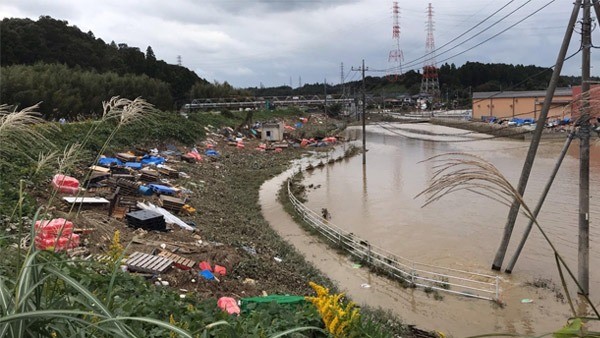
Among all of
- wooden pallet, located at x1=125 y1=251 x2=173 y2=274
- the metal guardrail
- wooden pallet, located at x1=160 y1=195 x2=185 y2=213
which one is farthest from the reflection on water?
wooden pallet, located at x1=160 y1=195 x2=185 y2=213

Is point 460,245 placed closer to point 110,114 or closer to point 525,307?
point 525,307

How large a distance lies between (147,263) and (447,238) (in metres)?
9.46

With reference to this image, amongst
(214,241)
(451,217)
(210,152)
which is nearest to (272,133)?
(210,152)

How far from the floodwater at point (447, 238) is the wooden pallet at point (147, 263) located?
4.20 metres

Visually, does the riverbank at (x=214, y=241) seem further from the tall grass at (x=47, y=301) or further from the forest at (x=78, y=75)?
the forest at (x=78, y=75)

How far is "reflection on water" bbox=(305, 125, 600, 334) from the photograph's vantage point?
1174cm

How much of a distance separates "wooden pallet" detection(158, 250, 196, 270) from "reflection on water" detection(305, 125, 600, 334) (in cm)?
487

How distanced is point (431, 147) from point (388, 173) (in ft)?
51.6

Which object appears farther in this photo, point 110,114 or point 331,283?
point 331,283

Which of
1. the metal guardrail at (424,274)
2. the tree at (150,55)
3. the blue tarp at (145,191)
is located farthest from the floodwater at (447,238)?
the tree at (150,55)

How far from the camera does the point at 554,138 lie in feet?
137

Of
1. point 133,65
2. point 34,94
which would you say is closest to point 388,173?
point 34,94

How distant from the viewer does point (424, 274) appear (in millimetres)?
10781

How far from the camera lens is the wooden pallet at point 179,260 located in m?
8.21
